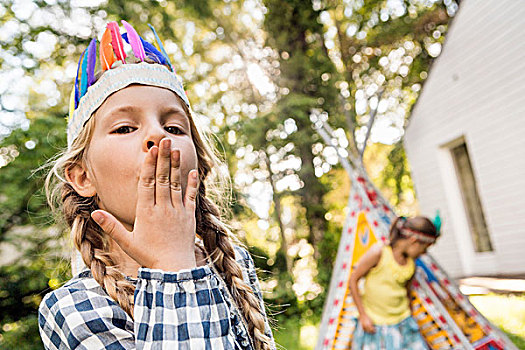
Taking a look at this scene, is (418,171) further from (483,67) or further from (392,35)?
(392,35)

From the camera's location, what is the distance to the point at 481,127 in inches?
316

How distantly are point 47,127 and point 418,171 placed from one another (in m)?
6.93

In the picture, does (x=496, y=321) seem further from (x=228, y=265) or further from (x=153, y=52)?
(x=153, y=52)

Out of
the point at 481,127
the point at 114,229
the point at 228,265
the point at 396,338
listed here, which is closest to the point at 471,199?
the point at 481,127

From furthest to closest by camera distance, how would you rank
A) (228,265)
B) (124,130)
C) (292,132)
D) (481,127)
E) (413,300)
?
1. (292,132)
2. (481,127)
3. (413,300)
4. (228,265)
5. (124,130)

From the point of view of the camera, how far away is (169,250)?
2.73 feet

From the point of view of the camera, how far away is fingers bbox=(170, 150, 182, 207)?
84cm

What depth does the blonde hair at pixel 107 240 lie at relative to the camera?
3.09 ft

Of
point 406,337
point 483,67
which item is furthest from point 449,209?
point 406,337

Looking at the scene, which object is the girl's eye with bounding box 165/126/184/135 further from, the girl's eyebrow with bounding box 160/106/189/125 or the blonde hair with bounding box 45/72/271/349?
the blonde hair with bounding box 45/72/271/349

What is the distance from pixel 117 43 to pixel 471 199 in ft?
28.5

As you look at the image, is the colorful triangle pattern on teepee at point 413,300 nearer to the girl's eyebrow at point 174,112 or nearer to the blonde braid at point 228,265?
the blonde braid at point 228,265

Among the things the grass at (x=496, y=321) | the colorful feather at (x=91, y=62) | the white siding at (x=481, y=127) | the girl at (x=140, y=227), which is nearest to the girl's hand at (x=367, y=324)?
the grass at (x=496, y=321)

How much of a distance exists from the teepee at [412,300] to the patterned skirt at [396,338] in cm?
21
